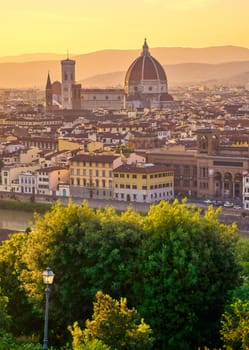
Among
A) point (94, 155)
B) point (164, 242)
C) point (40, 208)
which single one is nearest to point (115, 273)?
point (164, 242)

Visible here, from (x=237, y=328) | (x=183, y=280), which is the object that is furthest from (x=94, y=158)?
(x=237, y=328)

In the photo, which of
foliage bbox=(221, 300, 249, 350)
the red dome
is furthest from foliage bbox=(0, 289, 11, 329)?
the red dome

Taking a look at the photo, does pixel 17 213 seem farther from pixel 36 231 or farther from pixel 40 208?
pixel 36 231

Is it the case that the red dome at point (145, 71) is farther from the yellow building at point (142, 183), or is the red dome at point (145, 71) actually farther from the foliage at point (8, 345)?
the foliage at point (8, 345)

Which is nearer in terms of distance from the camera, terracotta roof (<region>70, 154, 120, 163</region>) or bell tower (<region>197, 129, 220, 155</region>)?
bell tower (<region>197, 129, 220, 155</region>)

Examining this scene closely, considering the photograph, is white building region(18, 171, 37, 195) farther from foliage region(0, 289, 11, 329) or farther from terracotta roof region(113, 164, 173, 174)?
foliage region(0, 289, 11, 329)
